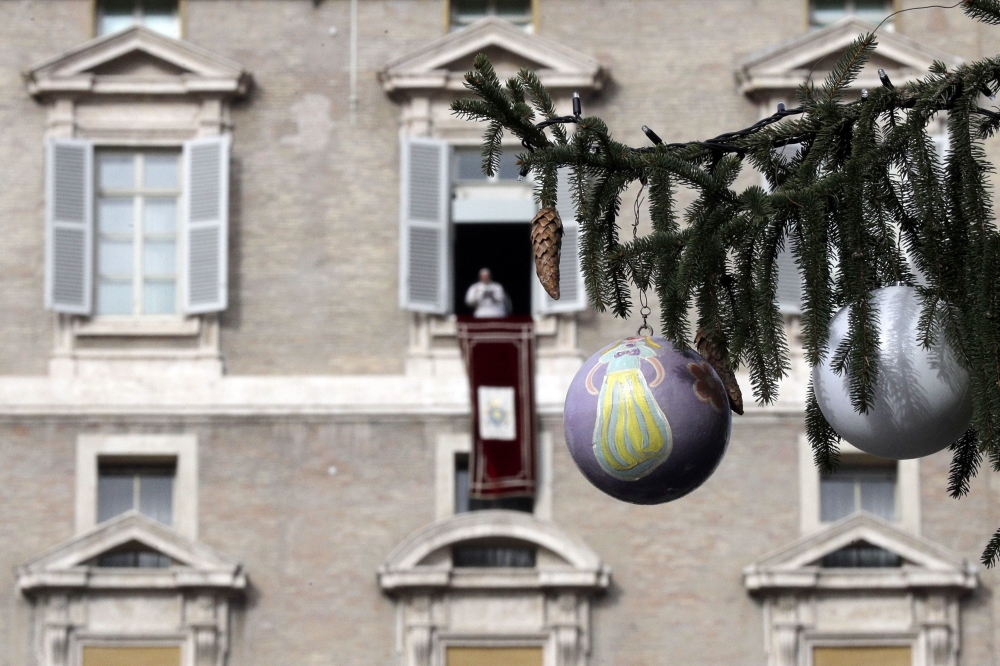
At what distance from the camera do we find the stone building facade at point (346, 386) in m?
22.4

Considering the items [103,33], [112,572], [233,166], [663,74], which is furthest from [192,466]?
[663,74]

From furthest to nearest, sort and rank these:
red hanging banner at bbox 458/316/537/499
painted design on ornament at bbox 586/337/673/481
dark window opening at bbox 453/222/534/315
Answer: dark window opening at bbox 453/222/534/315
red hanging banner at bbox 458/316/537/499
painted design on ornament at bbox 586/337/673/481

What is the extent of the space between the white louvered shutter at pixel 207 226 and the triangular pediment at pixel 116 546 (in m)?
2.18

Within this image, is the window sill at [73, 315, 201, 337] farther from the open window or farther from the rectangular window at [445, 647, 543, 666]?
the rectangular window at [445, 647, 543, 666]

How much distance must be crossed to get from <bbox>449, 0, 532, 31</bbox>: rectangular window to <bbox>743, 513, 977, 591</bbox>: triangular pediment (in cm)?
583

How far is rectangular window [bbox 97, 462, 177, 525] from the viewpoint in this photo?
904 inches

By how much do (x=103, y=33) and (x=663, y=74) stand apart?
557cm

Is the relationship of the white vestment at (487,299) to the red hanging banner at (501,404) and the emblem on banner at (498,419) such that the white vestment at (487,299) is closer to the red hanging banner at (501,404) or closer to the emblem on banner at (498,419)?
the red hanging banner at (501,404)

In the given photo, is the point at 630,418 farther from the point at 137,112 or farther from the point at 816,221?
the point at 137,112

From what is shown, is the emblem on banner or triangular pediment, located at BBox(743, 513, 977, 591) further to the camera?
the emblem on banner

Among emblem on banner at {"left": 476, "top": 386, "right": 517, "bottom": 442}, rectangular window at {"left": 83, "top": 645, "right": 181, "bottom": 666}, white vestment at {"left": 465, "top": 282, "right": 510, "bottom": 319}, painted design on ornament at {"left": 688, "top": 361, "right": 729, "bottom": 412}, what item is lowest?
rectangular window at {"left": 83, "top": 645, "right": 181, "bottom": 666}

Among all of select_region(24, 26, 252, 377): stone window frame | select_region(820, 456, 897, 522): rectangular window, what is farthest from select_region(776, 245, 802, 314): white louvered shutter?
select_region(24, 26, 252, 377): stone window frame

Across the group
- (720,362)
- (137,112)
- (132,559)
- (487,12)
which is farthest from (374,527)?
(720,362)

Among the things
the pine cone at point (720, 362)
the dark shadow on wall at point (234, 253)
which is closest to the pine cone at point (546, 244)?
the pine cone at point (720, 362)
